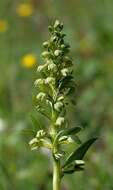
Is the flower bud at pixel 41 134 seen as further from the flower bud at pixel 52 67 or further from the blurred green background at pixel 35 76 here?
the flower bud at pixel 52 67

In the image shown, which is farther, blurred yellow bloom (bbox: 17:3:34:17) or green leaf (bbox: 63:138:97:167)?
blurred yellow bloom (bbox: 17:3:34:17)

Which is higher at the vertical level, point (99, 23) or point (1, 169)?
point (99, 23)

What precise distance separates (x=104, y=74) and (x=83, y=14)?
2.62 metres

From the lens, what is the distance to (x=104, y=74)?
5.48 metres

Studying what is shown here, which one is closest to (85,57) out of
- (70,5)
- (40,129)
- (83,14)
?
(83,14)

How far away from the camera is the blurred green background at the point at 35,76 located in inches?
144

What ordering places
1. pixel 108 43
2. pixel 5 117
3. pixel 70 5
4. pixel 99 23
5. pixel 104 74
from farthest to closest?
1. pixel 70 5
2. pixel 99 23
3. pixel 108 43
4. pixel 104 74
5. pixel 5 117

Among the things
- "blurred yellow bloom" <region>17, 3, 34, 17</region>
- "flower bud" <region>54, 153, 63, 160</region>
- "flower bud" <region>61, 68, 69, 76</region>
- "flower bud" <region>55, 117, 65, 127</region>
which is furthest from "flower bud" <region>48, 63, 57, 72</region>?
"blurred yellow bloom" <region>17, 3, 34, 17</region>

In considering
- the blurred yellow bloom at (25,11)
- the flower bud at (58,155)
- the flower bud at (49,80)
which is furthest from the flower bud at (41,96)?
the blurred yellow bloom at (25,11)

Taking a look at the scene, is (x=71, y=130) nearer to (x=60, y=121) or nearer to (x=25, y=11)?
(x=60, y=121)

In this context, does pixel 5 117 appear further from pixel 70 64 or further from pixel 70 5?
pixel 70 5

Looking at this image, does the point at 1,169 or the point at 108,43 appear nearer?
the point at 1,169

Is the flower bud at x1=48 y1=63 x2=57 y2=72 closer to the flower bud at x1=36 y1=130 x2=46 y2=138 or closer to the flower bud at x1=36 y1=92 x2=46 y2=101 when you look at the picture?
the flower bud at x1=36 y1=92 x2=46 y2=101

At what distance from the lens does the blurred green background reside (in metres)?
3.66
